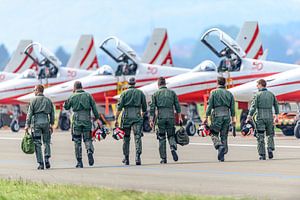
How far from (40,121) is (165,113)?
2.82m

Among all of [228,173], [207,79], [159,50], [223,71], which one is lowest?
[228,173]

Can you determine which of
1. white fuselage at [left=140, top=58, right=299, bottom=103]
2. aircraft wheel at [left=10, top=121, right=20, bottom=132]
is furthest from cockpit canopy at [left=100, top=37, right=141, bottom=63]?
aircraft wheel at [left=10, top=121, right=20, bottom=132]

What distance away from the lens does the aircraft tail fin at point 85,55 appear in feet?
164

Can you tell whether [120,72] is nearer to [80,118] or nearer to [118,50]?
[118,50]

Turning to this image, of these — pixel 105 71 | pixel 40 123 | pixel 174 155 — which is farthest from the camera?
pixel 105 71

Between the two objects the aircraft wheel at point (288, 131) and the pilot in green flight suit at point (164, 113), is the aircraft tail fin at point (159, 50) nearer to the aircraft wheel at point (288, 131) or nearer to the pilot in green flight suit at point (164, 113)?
the aircraft wheel at point (288, 131)

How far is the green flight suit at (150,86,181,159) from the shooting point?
21595 mm

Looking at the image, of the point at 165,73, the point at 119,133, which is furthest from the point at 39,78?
the point at 119,133

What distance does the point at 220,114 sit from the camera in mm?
21922

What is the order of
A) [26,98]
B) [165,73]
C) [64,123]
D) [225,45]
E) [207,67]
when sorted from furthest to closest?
[64,123] → [26,98] → [165,73] → [207,67] → [225,45]

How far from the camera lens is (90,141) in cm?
2106

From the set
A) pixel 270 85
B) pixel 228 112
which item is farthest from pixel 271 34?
pixel 228 112

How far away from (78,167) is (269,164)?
4.03 meters

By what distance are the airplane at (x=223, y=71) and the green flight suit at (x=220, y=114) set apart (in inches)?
592
